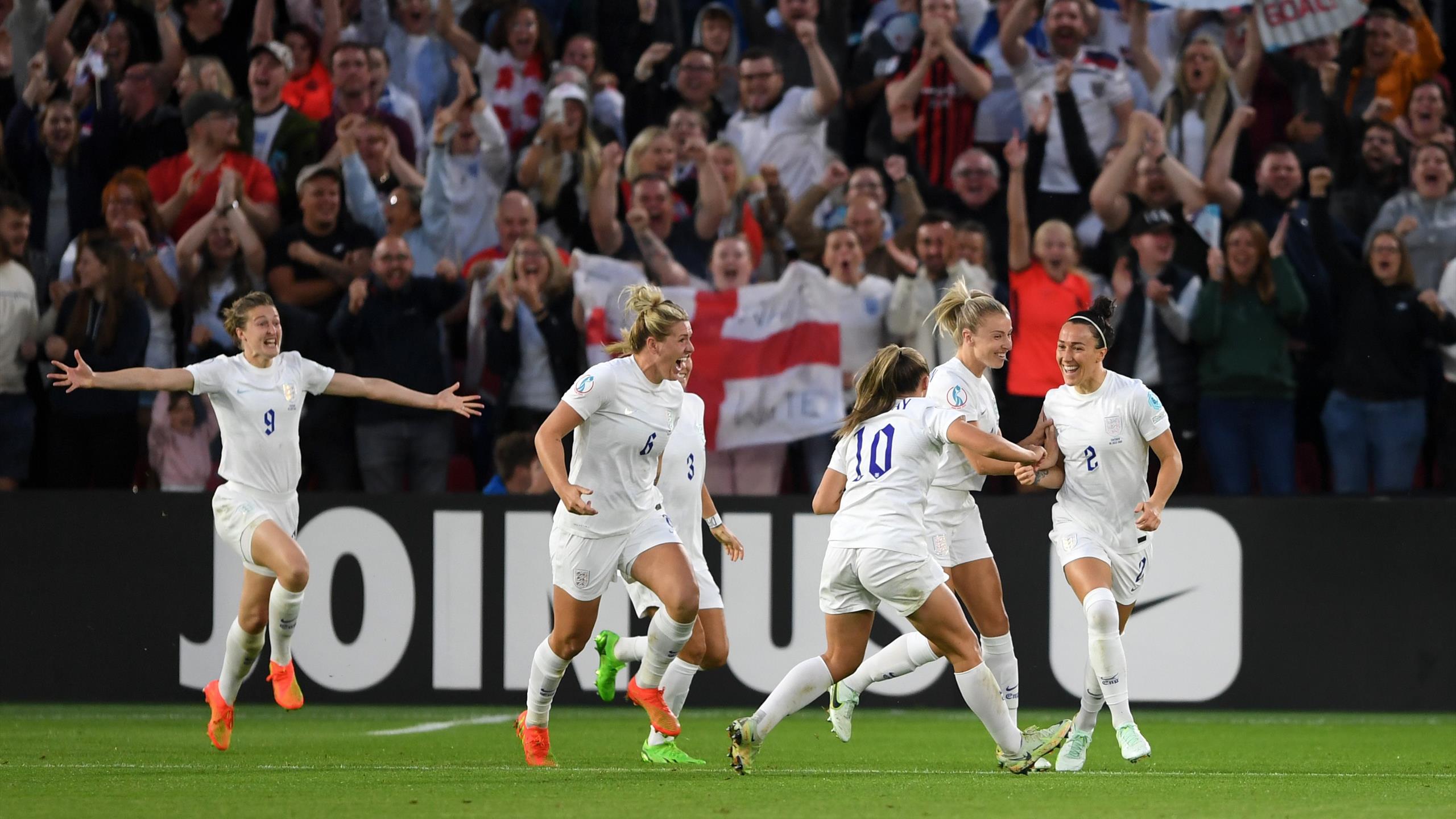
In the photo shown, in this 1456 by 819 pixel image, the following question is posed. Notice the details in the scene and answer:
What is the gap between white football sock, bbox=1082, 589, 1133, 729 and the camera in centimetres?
788

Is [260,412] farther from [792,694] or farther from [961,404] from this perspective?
[961,404]

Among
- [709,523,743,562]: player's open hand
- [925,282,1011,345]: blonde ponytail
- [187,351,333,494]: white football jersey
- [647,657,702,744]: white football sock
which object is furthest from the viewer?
[187,351,333,494]: white football jersey

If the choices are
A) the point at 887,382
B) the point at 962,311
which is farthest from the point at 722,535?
the point at 887,382

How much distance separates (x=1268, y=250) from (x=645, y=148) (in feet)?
14.3

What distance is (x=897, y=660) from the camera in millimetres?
8336

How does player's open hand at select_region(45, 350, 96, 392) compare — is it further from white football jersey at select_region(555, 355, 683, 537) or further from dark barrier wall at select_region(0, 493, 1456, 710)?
dark barrier wall at select_region(0, 493, 1456, 710)

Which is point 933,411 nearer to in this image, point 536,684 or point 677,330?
point 677,330

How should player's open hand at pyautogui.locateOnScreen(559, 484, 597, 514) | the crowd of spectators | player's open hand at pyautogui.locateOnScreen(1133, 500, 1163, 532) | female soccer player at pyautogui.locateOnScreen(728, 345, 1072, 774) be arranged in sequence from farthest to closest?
the crowd of spectators → player's open hand at pyautogui.locateOnScreen(1133, 500, 1163, 532) → player's open hand at pyautogui.locateOnScreen(559, 484, 597, 514) → female soccer player at pyautogui.locateOnScreen(728, 345, 1072, 774)

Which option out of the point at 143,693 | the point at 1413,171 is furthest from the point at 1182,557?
the point at 143,693

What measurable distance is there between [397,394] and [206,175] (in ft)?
13.9

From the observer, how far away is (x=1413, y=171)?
11922 millimetres

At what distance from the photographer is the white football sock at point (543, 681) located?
26.4 feet

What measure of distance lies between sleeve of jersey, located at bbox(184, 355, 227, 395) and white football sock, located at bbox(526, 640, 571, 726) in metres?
2.55

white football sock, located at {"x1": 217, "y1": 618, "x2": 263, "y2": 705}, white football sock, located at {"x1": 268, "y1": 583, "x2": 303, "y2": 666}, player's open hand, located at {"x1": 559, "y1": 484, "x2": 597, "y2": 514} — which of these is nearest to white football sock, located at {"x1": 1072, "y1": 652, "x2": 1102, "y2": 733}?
player's open hand, located at {"x1": 559, "y1": 484, "x2": 597, "y2": 514}
